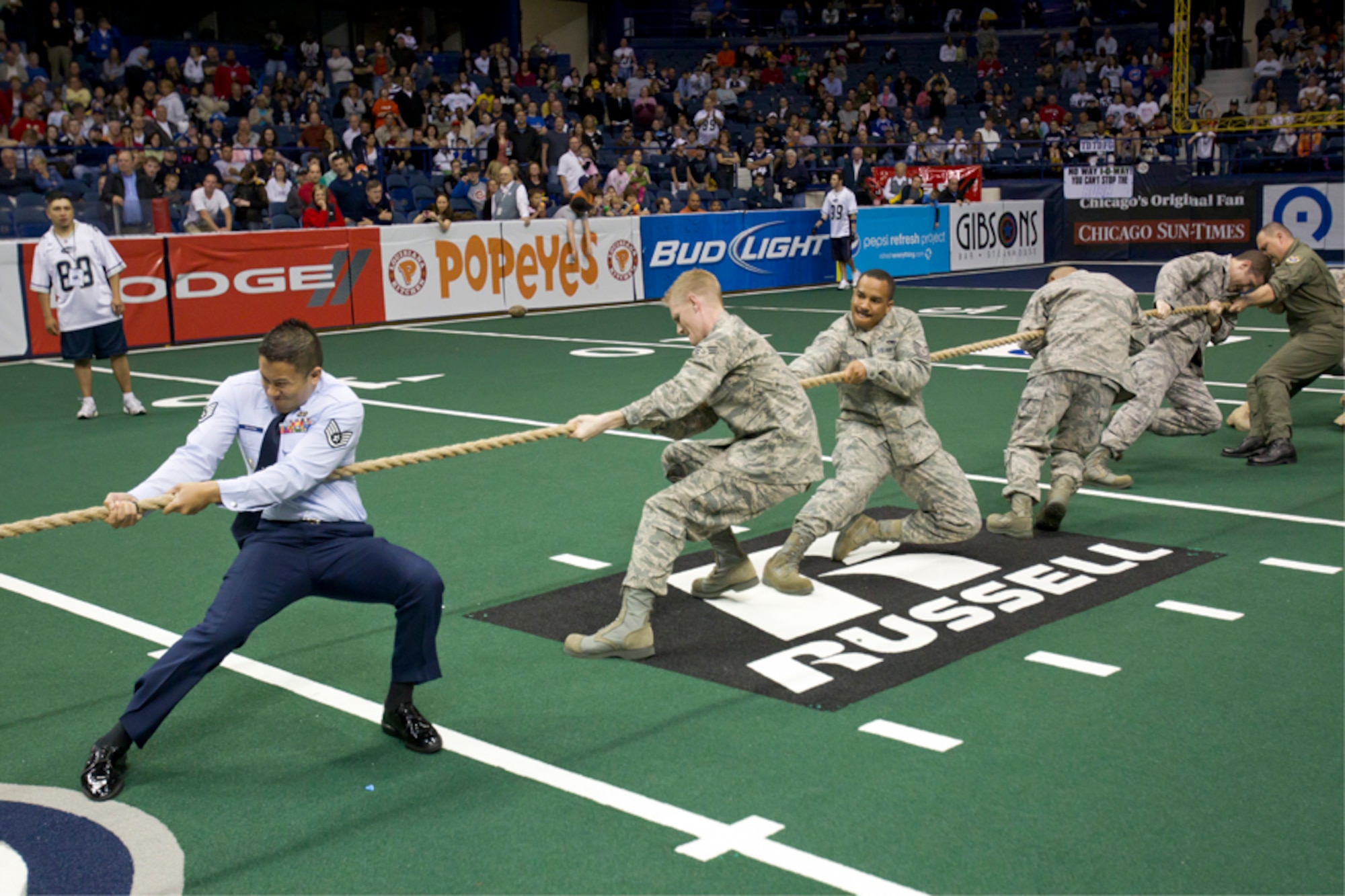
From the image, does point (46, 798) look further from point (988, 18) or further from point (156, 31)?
point (988, 18)

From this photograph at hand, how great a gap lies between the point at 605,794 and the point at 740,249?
2009 centimetres

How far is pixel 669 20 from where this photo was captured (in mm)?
40562

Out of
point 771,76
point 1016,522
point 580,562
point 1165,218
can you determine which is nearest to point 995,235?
point 1165,218

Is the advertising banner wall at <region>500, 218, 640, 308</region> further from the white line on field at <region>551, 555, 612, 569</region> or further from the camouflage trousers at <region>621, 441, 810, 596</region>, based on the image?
the camouflage trousers at <region>621, 441, 810, 596</region>

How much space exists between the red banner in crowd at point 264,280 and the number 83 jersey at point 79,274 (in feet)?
16.2

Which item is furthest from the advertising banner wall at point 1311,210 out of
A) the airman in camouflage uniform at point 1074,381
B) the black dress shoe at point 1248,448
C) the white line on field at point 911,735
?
the white line on field at point 911,735

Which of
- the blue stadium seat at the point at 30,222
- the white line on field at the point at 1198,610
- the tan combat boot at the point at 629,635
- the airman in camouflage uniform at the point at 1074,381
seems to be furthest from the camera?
the blue stadium seat at the point at 30,222

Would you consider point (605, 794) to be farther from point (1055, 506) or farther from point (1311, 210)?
point (1311, 210)

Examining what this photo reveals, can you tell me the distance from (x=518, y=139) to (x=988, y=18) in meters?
20.6

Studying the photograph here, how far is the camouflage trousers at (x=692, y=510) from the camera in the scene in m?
6.06

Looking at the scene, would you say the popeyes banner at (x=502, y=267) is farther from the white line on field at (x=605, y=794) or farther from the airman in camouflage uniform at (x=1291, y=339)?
the white line on field at (x=605, y=794)

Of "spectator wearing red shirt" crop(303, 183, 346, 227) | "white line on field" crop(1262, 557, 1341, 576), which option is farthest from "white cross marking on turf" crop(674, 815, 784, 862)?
"spectator wearing red shirt" crop(303, 183, 346, 227)

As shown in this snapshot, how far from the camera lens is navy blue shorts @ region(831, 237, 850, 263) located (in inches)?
952

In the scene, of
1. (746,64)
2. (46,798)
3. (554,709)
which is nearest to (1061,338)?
(554,709)
